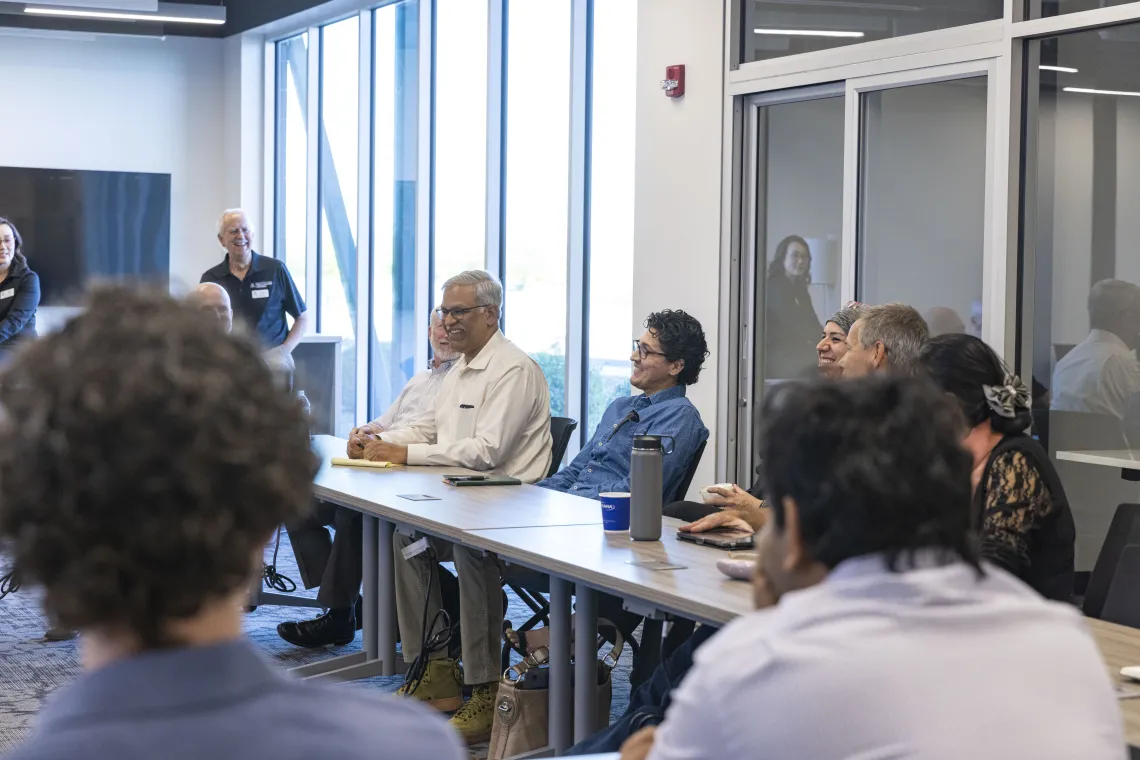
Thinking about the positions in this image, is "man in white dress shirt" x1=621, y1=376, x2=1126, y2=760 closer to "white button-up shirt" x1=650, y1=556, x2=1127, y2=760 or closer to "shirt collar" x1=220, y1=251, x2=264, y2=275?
"white button-up shirt" x1=650, y1=556, x2=1127, y2=760

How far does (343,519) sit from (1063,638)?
3646 millimetres

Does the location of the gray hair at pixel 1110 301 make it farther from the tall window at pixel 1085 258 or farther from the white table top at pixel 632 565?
the white table top at pixel 632 565

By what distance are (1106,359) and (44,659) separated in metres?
3.91

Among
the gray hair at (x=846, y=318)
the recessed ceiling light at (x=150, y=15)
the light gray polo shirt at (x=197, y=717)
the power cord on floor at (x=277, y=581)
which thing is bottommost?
the power cord on floor at (x=277, y=581)

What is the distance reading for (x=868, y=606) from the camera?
1.29 m

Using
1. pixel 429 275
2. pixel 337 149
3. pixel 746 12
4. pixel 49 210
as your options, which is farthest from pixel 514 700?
pixel 49 210

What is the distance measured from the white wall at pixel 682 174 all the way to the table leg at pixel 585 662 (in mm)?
2742

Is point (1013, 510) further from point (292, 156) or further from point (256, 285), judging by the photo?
point (292, 156)

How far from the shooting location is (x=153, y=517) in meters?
0.78

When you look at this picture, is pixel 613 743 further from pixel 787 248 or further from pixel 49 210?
pixel 49 210

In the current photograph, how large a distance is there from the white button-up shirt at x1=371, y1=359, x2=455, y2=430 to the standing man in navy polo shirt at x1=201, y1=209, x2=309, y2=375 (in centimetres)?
261

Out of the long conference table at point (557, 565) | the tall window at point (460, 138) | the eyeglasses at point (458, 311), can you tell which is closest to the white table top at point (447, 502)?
the long conference table at point (557, 565)

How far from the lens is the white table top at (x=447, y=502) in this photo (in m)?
3.47

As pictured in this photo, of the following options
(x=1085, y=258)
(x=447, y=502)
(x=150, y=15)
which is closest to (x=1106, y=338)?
(x=1085, y=258)
